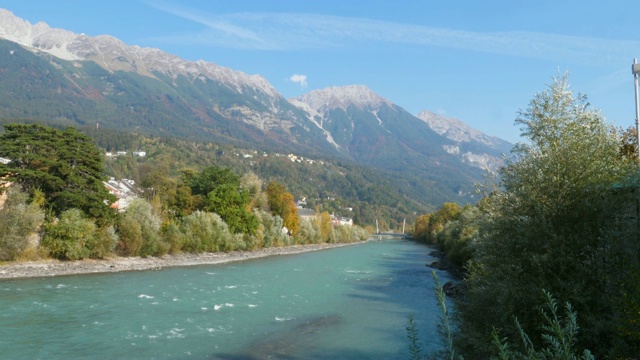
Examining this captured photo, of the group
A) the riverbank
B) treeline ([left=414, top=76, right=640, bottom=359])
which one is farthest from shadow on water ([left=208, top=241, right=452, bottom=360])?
the riverbank

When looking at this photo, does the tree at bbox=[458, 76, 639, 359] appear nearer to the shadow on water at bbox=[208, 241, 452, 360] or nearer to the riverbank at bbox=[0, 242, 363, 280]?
the shadow on water at bbox=[208, 241, 452, 360]

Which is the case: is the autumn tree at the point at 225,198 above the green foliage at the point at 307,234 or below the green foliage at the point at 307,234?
above

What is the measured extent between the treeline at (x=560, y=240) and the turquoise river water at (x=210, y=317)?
23.5 ft

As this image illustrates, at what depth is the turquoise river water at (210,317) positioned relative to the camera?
791 inches

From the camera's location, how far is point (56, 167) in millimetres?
47531

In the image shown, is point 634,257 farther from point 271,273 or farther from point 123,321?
point 271,273

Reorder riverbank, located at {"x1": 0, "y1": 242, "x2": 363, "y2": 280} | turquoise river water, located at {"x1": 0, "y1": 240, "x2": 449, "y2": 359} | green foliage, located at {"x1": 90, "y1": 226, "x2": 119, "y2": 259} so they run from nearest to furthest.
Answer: turquoise river water, located at {"x1": 0, "y1": 240, "x2": 449, "y2": 359}, riverbank, located at {"x1": 0, "y1": 242, "x2": 363, "y2": 280}, green foliage, located at {"x1": 90, "y1": 226, "x2": 119, "y2": 259}

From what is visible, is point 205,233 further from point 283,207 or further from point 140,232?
point 283,207

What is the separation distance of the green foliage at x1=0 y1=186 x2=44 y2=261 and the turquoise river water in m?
6.00

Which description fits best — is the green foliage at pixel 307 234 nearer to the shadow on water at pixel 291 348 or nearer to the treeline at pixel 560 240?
the shadow on water at pixel 291 348

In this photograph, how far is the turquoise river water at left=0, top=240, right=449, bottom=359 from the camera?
2009 centimetres

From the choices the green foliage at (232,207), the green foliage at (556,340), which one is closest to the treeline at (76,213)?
the green foliage at (232,207)

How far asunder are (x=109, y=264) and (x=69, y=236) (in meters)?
4.65

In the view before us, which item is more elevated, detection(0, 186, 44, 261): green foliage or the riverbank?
detection(0, 186, 44, 261): green foliage
